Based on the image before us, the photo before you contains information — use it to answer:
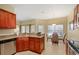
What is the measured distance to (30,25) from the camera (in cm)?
189

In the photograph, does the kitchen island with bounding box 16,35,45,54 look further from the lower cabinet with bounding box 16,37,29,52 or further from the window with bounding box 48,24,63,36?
the window with bounding box 48,24,63,36

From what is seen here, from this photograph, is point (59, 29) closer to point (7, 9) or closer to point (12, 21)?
point (12, 21)

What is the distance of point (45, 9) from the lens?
1.78 m

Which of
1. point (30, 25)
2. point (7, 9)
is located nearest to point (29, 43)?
point (30, 25)

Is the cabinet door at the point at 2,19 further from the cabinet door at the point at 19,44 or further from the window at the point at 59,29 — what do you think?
the window at the point at 59,29

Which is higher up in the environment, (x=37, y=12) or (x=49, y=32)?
(x=37, y=12)

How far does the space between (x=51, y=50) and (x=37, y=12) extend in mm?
742

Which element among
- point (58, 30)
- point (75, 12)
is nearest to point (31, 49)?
point (58, 30)

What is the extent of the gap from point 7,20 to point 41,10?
25.5 inches
